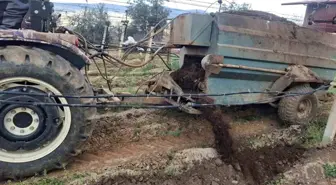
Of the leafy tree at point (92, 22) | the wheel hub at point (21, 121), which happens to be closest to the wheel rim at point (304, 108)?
the wheel hub at point (21, 121)

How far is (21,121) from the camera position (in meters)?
3.42

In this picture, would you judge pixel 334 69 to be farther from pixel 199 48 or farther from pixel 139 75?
pixel 139 75

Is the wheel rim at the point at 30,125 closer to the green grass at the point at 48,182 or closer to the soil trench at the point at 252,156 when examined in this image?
the green grass at the point at 48,182

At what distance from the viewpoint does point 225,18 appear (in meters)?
4.86

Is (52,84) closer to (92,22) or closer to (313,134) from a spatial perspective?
(313,134)

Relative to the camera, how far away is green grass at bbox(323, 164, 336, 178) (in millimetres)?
4114

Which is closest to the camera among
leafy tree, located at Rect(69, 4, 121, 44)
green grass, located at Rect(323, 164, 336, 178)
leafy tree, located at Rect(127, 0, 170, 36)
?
green grass, located at Rect(323, 164, 336, 178)

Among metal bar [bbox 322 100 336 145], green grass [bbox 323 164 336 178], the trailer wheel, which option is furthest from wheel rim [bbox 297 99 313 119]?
green grass [bbox 323 164 336 178]

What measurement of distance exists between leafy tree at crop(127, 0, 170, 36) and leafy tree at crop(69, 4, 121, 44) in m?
0.86

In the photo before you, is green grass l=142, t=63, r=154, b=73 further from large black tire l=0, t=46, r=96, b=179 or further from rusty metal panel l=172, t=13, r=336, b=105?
large black tire l=0, t=46, r=96, b=179

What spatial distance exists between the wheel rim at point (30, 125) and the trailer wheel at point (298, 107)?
335cm

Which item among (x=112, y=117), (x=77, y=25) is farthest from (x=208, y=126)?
(x=77, y=25)

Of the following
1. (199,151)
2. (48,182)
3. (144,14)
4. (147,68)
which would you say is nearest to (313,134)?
(199,151)

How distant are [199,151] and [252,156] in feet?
2.26
